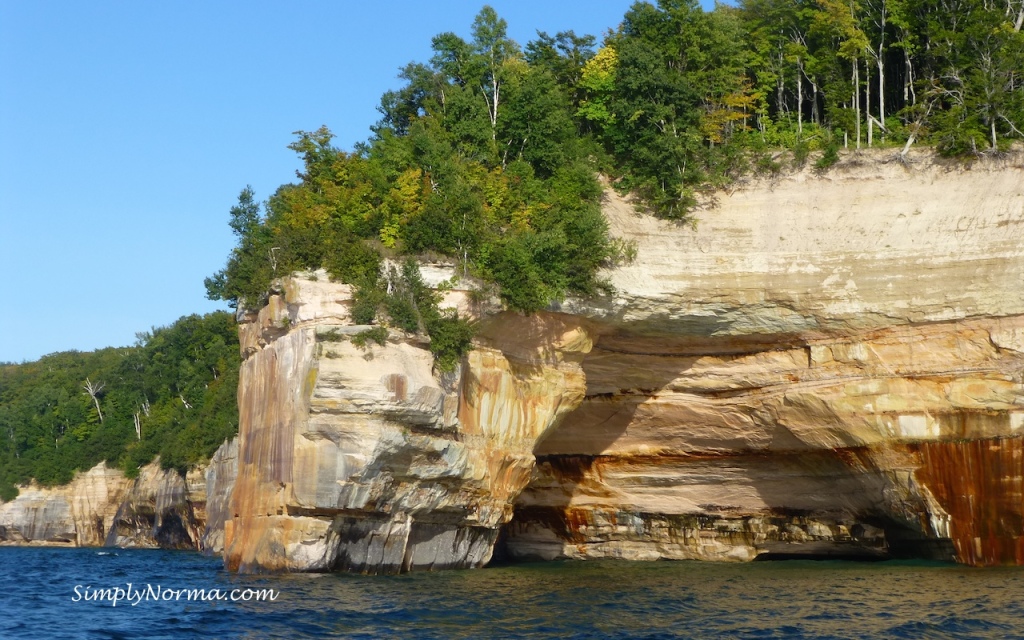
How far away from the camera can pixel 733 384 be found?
2967 centimetres

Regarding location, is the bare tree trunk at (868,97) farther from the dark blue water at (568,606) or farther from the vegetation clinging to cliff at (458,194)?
the dark blue water at (568,606)

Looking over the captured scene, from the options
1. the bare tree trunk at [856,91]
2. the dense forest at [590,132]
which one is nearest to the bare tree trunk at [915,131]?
the dense forest at [590,132]

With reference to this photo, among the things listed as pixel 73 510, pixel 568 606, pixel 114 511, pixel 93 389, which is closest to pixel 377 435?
pixel 568 606

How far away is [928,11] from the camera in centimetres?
3038

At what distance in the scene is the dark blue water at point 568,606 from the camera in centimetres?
1792

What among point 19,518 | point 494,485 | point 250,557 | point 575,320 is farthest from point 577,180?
point 19,518

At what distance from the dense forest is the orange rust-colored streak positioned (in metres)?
7.42

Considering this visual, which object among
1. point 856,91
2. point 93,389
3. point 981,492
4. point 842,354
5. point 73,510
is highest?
point 856,91

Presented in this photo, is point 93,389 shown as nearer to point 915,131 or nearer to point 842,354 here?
point 842,354

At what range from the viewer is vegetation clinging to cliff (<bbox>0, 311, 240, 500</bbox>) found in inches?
2434

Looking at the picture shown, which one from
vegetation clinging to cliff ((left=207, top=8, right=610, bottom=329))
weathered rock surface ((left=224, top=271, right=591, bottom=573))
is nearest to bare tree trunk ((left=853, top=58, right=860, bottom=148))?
vegetation clinging to cliff ((left=207, top=8, right=610, bottom=329))

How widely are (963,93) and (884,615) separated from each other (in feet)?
50.0

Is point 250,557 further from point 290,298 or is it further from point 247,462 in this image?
point 290,298

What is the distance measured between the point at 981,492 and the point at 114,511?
168 ft
